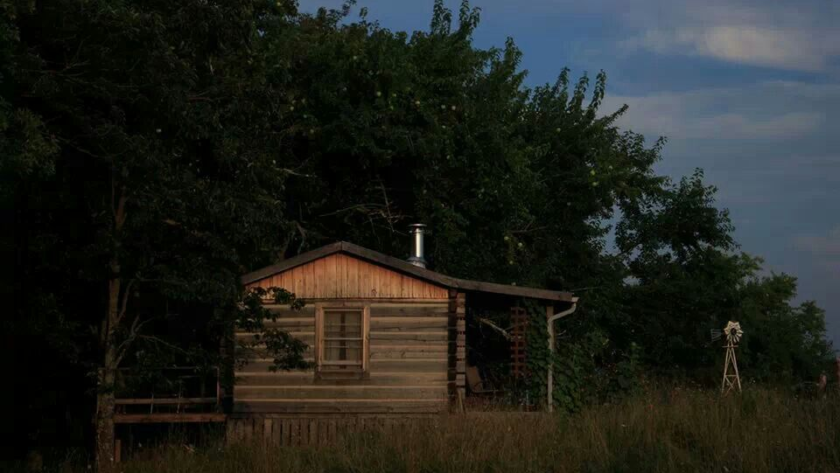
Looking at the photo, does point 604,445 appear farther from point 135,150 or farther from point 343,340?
point 343,340

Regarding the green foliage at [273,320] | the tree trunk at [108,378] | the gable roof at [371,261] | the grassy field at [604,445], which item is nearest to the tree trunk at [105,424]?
the tree trunk at [108,378]

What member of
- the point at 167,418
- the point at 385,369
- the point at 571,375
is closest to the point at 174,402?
the point at 167,418

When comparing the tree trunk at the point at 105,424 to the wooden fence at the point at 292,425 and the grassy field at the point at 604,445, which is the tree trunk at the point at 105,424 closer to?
the grassy field at the point at 604,445

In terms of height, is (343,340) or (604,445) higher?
(343,340)

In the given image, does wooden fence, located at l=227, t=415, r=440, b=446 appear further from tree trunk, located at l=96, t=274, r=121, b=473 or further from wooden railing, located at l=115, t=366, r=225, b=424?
tree trunk, located at l=96, t=274, r=121, b=473

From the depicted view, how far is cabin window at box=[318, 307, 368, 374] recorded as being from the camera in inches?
896

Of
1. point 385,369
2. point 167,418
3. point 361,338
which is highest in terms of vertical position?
point 361,338

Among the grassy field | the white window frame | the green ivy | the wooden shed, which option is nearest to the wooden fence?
the wooden shed

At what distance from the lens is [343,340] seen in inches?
901

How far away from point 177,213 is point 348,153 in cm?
1321

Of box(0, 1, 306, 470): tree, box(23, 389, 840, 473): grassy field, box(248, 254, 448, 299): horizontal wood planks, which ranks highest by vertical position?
box(0, 1, 306, 470): tree

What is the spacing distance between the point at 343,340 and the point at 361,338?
40 centimetres

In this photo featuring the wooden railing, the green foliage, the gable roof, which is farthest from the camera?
the gable roof

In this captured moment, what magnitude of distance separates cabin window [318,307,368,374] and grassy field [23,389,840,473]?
5731 millimetres
